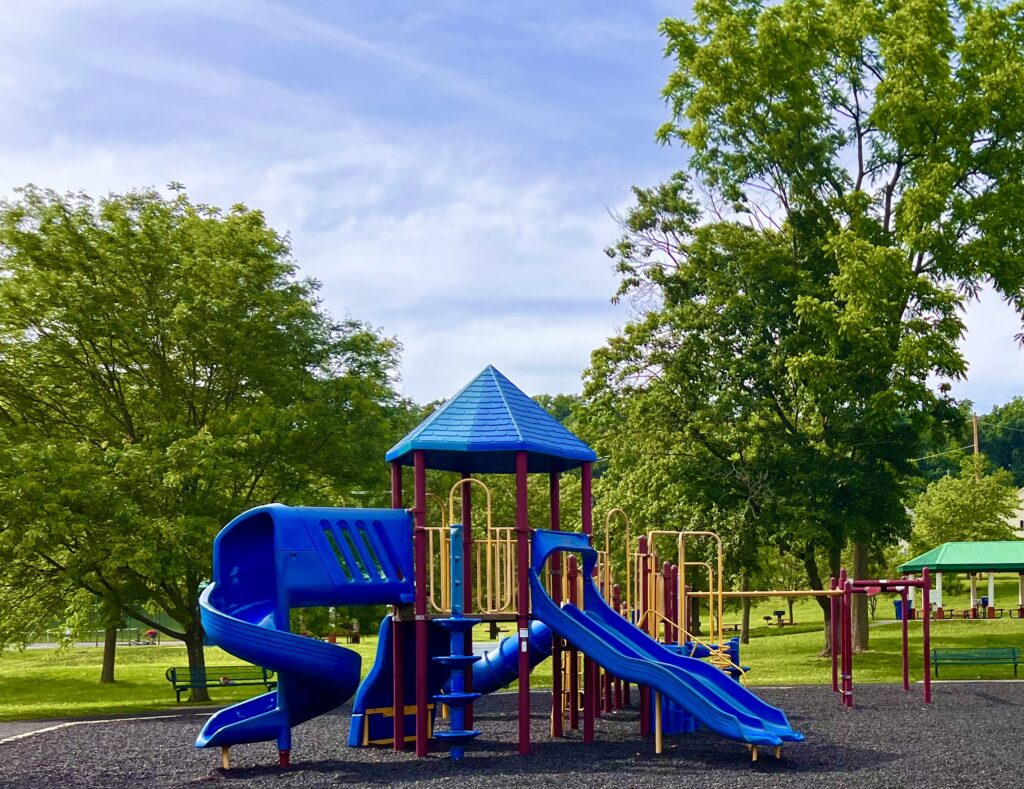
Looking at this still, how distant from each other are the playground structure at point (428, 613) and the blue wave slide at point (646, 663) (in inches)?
0.7

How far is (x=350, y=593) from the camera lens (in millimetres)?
12727

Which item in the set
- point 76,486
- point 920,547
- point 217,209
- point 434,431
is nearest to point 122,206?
point 217,209

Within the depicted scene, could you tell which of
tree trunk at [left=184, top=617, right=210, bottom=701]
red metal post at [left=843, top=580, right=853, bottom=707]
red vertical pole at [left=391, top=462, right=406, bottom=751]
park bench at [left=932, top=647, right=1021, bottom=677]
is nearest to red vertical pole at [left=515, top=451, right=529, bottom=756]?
red vertical pole at [left=391, top=462, right=406, bottom=751]

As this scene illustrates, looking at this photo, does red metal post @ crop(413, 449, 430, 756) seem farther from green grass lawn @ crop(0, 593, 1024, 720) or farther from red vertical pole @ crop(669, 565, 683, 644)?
green grass lawn @ crop(0, 593, 1024, 720)

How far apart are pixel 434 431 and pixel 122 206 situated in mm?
12177

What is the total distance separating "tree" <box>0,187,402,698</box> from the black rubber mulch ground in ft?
15.3

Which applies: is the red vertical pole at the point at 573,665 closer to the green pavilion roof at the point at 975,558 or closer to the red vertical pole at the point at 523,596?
the red vertical pole at the point at 523,596

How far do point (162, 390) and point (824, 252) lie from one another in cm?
1520

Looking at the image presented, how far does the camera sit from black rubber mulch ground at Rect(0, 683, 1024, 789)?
36.2ft

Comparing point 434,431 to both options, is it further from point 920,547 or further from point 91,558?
point 920,547

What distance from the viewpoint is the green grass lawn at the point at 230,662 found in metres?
23.4

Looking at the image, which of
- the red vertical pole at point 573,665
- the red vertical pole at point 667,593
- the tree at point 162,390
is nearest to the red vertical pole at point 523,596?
the red vertical pole at point 573,665

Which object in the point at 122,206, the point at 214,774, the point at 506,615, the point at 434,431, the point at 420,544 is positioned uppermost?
the point at 122,206

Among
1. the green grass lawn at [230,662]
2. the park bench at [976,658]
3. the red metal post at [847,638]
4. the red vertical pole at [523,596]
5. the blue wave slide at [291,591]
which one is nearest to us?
the blue wave slide at [291,591]
